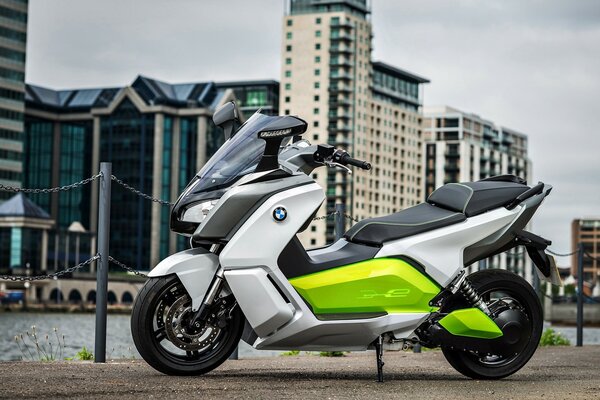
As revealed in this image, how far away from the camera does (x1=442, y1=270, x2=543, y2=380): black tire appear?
673cm

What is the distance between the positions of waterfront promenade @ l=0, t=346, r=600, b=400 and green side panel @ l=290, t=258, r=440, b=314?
16.6 inches

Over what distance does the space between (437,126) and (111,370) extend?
160 m

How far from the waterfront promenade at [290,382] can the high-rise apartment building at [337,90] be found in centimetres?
12322

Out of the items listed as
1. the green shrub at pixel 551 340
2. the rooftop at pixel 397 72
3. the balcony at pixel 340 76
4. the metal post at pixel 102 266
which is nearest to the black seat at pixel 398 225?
the metal post at pixel 102 266

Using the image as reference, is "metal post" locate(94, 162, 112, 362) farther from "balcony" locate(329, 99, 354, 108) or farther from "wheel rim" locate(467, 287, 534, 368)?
"balcony" locate(329, 99, 354, 108)

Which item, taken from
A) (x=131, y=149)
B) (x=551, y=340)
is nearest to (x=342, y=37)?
(x=131, y=149)

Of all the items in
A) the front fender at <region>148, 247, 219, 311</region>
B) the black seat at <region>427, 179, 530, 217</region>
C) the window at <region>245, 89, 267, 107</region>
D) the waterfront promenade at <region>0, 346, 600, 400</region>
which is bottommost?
the waterfront promenade at <region>0, 346, 600, 400</region>

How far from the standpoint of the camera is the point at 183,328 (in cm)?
629

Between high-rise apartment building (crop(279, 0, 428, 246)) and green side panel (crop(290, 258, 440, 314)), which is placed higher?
high-rise apartment building (crop(279, 0, 428, 246))

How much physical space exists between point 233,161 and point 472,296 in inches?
63.8

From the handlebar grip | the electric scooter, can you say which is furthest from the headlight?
the handlebar grip

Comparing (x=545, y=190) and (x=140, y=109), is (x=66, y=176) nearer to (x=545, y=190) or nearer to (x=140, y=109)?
(x=140, y=109)

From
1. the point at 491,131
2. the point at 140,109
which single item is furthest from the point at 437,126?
the point at 140,109

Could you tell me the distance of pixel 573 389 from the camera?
614 centimetres
